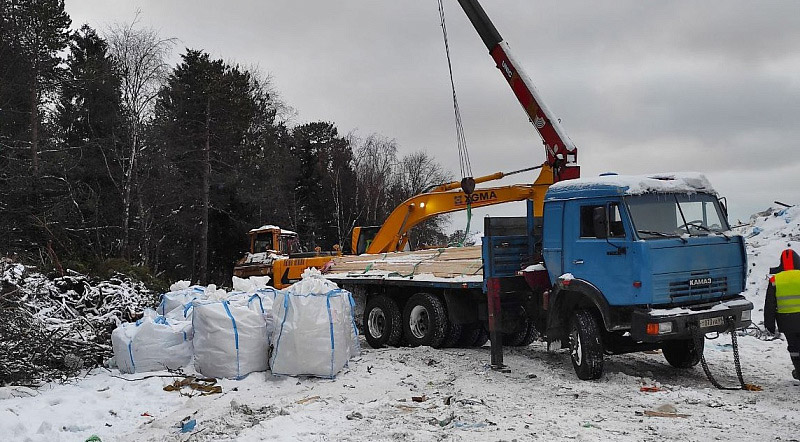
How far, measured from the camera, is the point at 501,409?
674 centimetres

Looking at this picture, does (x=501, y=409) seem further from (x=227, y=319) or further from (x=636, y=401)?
(x=227, y=319)

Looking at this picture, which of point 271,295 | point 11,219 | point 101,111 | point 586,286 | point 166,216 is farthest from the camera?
point 166,216

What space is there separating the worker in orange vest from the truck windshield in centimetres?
89

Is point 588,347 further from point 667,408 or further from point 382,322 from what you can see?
point 382,322

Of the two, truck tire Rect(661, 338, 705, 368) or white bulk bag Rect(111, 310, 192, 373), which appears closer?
white bulk bag Rect(111, 310, 192, 373)

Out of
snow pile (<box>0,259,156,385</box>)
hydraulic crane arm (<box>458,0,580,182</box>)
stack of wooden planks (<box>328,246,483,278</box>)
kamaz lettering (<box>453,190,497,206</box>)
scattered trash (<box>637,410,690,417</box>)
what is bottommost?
scattered trash (<box>637,410,690,417</box>)

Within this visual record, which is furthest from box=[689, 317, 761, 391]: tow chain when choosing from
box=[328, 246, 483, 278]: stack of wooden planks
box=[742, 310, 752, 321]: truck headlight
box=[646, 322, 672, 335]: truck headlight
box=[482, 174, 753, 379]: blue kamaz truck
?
box=[328, 246, 483, 278]: stack of wooden planks

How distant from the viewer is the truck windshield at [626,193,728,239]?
25.4ft

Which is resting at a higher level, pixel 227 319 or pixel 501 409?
pixel 227 319


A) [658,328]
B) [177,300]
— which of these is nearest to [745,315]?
[658,328]

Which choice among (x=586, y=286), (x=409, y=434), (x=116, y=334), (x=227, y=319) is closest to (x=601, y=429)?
(x=409, y=434)

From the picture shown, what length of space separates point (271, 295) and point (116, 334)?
2079mm

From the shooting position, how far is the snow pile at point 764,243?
14062mm

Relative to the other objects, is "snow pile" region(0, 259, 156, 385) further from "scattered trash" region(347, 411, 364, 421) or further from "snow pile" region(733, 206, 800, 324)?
"snow pile" region(733, 206, 800, 324)
